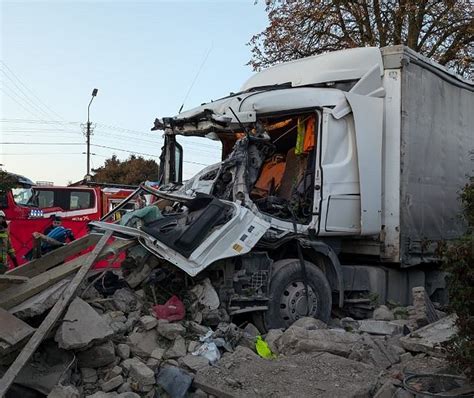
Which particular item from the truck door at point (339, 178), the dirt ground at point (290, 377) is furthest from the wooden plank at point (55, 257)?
the truck door at point (339, 178)

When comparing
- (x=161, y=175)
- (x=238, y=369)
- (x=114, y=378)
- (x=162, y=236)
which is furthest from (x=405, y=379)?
(x=161, y=175)

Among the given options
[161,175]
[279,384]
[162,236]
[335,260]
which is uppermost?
[161,175]

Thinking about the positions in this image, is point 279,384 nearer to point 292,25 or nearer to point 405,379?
point 405,379

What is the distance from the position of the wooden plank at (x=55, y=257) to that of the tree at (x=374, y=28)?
12.2 meters

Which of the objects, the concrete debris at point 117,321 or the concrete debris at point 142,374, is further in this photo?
the concrete debris at point 117,321

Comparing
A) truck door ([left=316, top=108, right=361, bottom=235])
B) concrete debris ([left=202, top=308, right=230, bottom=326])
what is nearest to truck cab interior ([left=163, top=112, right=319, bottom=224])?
truck door ([left=316, top=108, right=361, bottom=235])

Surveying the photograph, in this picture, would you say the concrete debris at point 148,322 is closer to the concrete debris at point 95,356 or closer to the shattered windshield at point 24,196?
the concrete debris at point 95,356

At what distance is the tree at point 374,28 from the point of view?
51.3 ft

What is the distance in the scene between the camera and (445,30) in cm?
1595

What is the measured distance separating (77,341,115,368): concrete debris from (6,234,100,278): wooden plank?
1.77 m

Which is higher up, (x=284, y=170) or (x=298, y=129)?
(x=298, y=129)

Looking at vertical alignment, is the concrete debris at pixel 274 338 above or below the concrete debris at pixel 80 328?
below

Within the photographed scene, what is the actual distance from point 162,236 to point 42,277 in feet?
3.71

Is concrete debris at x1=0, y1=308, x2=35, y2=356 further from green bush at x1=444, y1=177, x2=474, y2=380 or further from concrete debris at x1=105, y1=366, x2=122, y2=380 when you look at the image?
green bush at x1=444, y1=177, x2=474, y2=380
